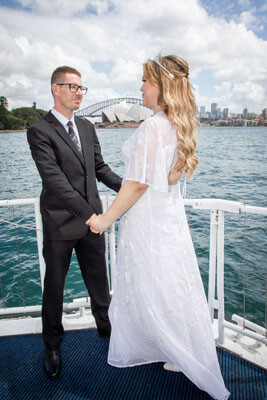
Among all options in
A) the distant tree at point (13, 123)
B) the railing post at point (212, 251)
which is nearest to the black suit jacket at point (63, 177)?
the railing post at point (212, 251)

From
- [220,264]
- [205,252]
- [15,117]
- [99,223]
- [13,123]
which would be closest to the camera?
[99,223]

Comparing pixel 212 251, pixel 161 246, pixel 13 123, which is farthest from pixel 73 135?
pixel 13 123

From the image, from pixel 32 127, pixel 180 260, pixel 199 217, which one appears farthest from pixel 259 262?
pixel 32 127

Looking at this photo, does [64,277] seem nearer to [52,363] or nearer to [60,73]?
[52,363]

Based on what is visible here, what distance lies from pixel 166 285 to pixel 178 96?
110 cm

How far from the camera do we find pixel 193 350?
187 cm

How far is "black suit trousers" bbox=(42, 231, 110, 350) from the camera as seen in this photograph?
2162mm

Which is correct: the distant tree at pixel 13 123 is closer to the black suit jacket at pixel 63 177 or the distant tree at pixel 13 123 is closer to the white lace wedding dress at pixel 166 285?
the black suit jacket at pixel 63 177

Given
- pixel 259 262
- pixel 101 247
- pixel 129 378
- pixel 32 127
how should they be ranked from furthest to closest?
pixel 259 262
pixel 101 247
pixel 129 378
pixel 32 127

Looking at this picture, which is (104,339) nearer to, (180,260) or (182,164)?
(180,260)

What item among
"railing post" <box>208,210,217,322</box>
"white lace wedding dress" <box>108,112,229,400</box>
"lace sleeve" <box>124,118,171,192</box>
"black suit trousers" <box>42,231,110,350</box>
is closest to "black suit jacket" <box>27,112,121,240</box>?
"black suit trousers" <box>42,231,110,350</box>

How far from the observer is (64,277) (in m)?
2.24

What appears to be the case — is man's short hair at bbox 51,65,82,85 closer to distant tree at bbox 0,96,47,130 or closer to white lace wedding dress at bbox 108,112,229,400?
white lace wedding dress at bbox 108,112,229,400

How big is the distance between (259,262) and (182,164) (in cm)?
650
